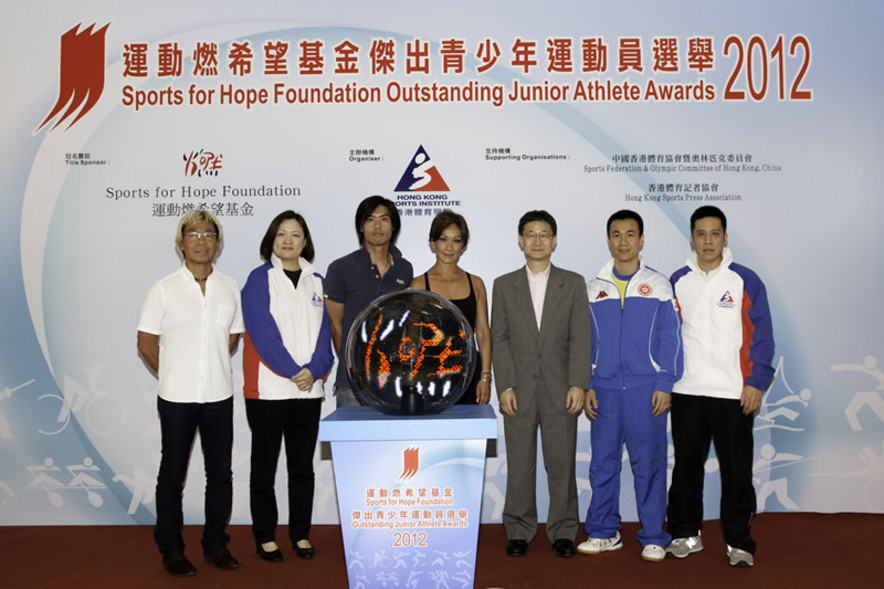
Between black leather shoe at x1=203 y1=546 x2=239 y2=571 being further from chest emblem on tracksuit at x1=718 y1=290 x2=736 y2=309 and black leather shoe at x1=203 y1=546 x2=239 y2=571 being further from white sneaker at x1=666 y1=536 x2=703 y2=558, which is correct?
chest emblem on tracksuit at x1=718 y1=290 x2=736 y2=309

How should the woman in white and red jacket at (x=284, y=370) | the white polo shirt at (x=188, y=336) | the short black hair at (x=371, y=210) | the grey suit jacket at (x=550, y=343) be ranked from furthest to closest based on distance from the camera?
the short black hair at (x=371, y=210) < the grey suit jacket at (x=550, y=343) < the woman in white and red jacket at (x=284, y=370) < the white polo shirt at (x=188, y=336)

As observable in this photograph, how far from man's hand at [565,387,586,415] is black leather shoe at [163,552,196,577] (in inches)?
72.7

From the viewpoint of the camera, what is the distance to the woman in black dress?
338 centimetres

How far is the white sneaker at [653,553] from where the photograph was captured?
10.7 ft

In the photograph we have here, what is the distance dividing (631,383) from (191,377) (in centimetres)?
200

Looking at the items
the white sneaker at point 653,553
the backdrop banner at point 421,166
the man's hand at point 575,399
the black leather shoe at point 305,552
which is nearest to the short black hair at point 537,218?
the backdrop banner at point 421,166

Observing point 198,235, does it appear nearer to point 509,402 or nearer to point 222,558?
point 222,558

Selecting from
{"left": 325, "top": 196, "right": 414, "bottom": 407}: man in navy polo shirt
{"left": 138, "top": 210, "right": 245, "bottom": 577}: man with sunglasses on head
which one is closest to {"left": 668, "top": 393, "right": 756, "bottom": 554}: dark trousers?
{"left": 325, "top": 196, "right": 414, "bottom": 407}: man in navy polo shirt

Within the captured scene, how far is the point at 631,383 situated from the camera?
3334 mm

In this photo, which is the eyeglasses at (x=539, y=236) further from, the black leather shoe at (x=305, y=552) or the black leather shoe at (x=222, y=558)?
the black leather shoe at (x=222, y=558)

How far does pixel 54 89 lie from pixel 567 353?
328 centimetres

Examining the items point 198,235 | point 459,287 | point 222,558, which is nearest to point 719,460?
point 459,287

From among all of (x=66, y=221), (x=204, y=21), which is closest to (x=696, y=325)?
(x=204, y=21)

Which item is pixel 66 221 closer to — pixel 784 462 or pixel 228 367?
pixel 228 367
